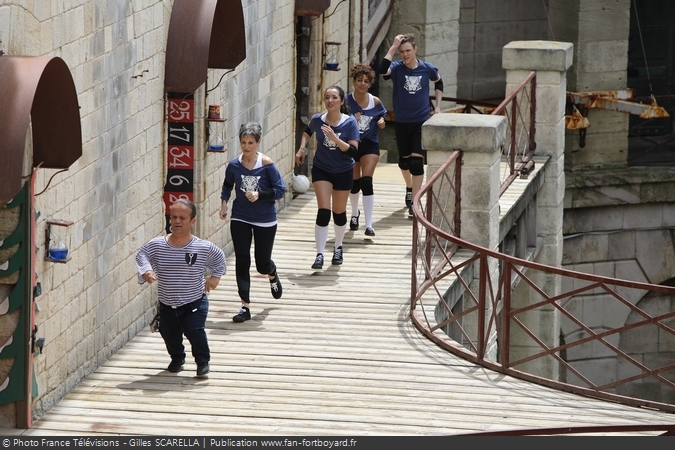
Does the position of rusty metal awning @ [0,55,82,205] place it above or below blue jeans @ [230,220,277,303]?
above

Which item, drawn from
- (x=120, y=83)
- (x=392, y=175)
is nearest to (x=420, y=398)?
(x=120, y=83)

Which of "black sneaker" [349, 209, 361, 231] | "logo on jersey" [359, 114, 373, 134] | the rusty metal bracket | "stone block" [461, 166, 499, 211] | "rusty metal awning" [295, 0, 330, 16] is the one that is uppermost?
"rusty metal awning" [295, 0, 330, 16]

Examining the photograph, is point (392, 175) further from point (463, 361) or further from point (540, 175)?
point (463, 361)

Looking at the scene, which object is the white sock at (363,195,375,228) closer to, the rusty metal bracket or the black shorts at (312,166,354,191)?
the black shorts at (312,166,354,191)

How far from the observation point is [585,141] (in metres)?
23.2

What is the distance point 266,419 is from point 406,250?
16.5 ft

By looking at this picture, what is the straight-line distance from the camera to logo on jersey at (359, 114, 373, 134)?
14.7 m

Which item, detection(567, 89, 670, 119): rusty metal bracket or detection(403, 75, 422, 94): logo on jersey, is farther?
detection(567, 89, 670, 119): rusty metal bracket

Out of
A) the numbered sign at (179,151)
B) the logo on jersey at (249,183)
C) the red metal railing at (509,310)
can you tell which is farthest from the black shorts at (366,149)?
the logo on jersey at (249,183)

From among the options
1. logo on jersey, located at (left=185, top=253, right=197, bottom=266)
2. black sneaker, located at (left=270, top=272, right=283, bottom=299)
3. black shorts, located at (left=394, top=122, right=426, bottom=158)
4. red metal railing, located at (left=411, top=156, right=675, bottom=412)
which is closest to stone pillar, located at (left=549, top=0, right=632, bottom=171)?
red metal railing, located at (left=411, top=156, right=675, bottom=412)

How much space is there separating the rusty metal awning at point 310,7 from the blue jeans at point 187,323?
267 inches

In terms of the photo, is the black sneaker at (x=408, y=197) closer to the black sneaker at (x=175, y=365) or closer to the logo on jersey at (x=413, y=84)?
the logo on jersey at (x=413, y=84)

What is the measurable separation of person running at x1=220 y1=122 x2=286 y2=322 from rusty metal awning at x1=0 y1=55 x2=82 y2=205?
234 cm

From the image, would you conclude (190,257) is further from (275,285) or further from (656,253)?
(656,253)
